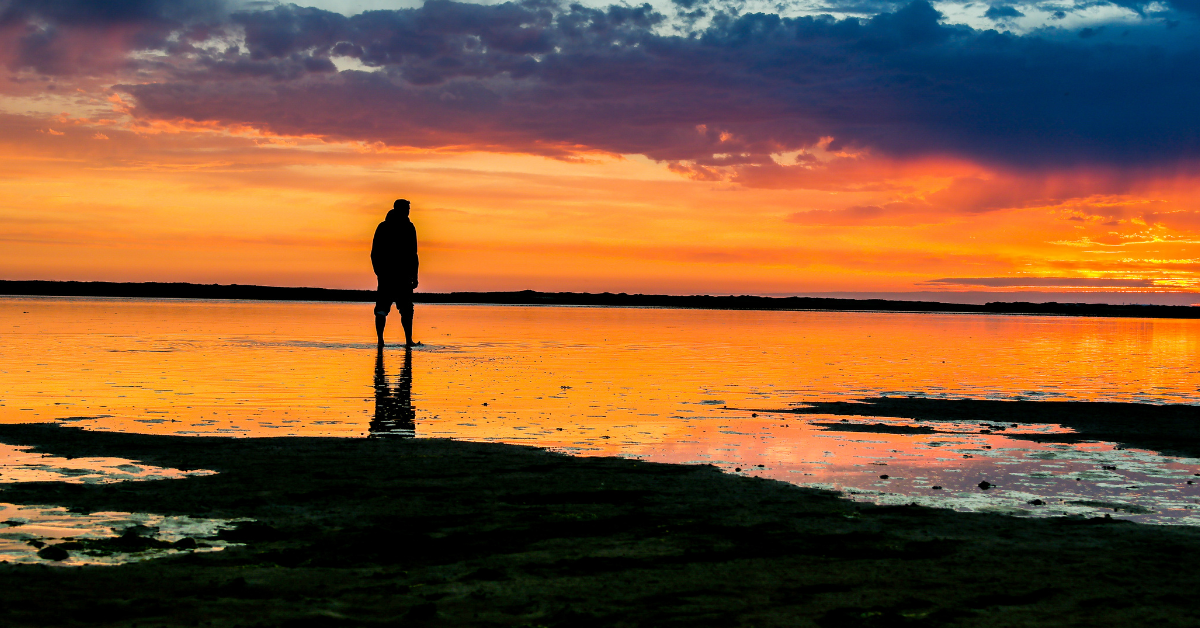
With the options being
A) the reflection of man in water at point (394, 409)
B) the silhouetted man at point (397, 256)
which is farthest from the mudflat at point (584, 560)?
the silhouetted man at point (397, 256)

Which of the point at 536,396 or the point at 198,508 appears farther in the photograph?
the point at 536,396

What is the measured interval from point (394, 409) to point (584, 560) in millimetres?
8039

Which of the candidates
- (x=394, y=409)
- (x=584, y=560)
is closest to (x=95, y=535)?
(x=584, y=560)

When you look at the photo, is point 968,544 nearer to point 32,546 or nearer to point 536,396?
point 32,546

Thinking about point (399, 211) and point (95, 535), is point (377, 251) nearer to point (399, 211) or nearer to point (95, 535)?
point (399, 211)

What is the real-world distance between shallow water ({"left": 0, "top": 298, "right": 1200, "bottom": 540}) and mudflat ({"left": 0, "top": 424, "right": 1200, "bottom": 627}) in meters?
1.28

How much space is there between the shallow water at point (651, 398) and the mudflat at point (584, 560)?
4.21 ft

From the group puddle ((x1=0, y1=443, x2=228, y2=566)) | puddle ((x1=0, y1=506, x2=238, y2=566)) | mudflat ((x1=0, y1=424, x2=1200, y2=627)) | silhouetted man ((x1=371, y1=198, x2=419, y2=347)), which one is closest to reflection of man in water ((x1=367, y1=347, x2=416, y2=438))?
mudflat ((x1=0, y1=424, x2=1200, y2=627))

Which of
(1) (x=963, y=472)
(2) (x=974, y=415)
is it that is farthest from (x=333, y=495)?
(2) (x=974, y=415)

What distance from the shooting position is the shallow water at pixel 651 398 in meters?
9.46

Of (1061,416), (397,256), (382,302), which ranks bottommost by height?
(1061,416)

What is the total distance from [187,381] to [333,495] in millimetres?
10493

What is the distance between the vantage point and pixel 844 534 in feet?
22.2

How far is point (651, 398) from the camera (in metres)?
15.9
